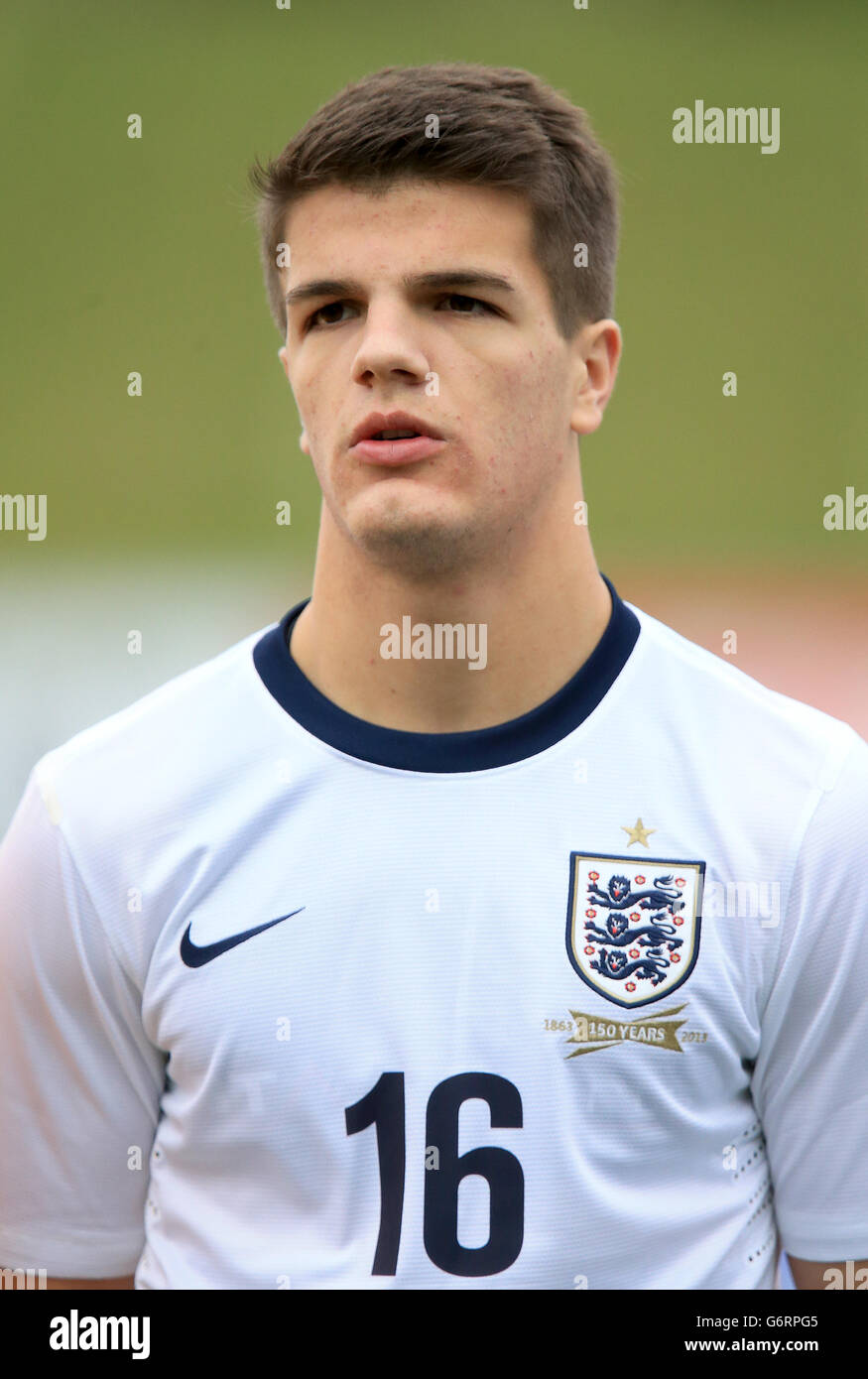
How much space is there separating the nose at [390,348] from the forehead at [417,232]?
0.05 meters

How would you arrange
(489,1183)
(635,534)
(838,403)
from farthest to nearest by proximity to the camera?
(635,534) → (838,403) → (489,1183)

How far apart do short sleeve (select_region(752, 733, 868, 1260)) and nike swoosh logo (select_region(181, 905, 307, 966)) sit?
0.56 metres

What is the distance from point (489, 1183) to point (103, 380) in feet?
18.9

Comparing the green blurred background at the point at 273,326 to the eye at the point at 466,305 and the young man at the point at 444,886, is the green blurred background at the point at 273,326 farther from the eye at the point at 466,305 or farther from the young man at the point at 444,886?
the eye at the point at 466,305

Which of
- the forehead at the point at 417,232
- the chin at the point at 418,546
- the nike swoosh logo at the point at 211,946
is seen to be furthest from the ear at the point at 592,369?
the nike swoosh logo at the point at 211,946

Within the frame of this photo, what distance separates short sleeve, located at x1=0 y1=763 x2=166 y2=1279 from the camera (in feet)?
4.89

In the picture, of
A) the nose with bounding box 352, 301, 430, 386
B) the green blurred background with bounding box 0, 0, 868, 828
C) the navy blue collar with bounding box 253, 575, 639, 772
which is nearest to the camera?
the nose with bounding box 352, 301, 430, 386

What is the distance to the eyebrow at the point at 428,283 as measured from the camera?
1395 millimetres

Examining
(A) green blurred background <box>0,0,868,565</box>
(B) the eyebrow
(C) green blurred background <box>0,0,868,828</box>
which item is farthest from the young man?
(A) green blurred background <box>0,0,868,565</box>

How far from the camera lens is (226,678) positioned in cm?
159

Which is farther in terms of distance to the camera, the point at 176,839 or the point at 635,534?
the point at 635,534

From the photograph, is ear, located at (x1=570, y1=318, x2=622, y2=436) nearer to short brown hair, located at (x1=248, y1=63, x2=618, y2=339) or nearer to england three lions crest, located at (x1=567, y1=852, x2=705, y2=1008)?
short brown hair, located at (x1=248, y1=63, x2=618, y2=339)
